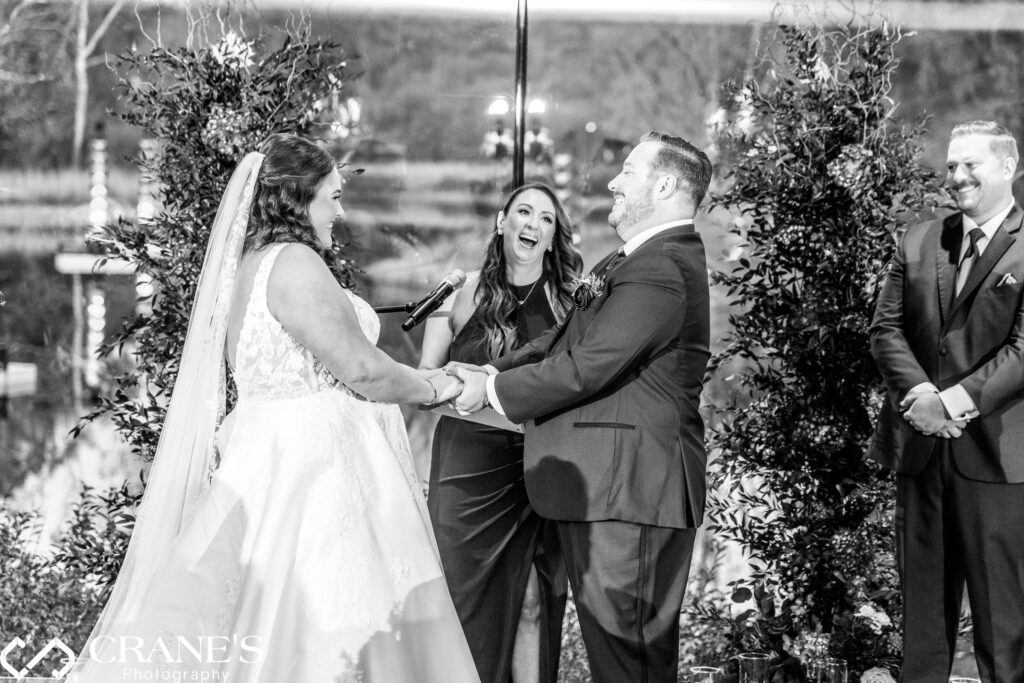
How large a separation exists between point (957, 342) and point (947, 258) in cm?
30

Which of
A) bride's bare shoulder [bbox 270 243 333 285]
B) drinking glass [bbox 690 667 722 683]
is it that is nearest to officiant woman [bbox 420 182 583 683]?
drinking glass [bbox 690 667 722 683]

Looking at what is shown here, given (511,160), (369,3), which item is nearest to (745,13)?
(511,160)

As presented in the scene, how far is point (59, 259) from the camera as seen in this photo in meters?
Result: 5.44

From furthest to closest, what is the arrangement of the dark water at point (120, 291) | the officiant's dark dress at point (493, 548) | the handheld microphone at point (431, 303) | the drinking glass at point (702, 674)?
the dark water at point (120, 291), the drinking glass at point (702, 674), the officiant's dark dress at point (493, 548), the handheld microphone at point (431, 303)

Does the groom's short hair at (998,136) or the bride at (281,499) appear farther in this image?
the groom's short hair at (998,136)

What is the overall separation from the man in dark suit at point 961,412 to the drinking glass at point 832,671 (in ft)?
1.50

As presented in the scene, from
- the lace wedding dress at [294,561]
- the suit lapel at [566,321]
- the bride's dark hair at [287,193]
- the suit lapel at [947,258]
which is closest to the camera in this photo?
the lace wedding dress at [294,561]

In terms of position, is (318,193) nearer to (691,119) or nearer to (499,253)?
(499,253)

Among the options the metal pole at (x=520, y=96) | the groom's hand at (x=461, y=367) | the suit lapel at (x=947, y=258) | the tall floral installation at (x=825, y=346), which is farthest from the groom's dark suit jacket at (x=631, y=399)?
the metal pole at (x=520, y=96)

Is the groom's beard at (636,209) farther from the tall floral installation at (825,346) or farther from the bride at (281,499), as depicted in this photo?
the tall floral installation at (825,346)

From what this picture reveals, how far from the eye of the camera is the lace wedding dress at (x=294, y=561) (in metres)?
2.72

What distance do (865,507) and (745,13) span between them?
273cm

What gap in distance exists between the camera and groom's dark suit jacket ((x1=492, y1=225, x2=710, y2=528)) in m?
2.90

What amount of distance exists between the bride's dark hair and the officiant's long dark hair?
109 cm
